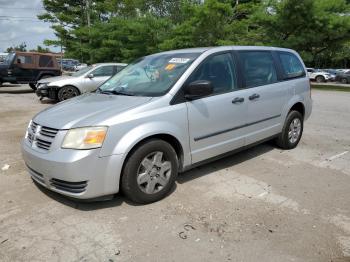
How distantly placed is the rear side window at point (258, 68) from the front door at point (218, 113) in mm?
259

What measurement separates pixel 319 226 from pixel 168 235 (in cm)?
149

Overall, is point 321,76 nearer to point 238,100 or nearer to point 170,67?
point 238,100

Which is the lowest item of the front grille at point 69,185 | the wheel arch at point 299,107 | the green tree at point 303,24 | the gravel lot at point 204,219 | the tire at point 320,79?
the gravel lot at point 204,219

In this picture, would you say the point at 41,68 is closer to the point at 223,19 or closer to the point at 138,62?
the point at 223,19

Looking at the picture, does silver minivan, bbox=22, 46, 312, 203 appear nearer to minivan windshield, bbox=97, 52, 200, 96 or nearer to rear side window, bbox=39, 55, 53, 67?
minivan windshield, bbox=97, 52, 200, 96

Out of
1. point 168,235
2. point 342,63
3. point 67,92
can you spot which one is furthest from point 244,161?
point 342,63

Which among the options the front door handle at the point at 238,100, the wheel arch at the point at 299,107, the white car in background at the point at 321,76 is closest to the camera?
the front door handle at the point at 238,100

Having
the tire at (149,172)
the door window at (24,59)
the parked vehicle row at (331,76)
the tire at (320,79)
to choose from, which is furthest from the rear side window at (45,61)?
the tire at (320,79)

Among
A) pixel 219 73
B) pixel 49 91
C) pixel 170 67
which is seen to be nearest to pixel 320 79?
pixel 49 91

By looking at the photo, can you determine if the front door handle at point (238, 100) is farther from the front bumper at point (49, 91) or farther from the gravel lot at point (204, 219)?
the front bumper at point (49, 91)

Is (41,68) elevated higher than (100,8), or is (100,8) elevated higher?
(100,8)

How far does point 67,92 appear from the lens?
12.6 m

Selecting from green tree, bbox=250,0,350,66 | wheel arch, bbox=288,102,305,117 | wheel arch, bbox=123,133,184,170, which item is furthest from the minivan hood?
green tree, bbox=250,0,350,66

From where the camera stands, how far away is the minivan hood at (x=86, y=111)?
149 inches
